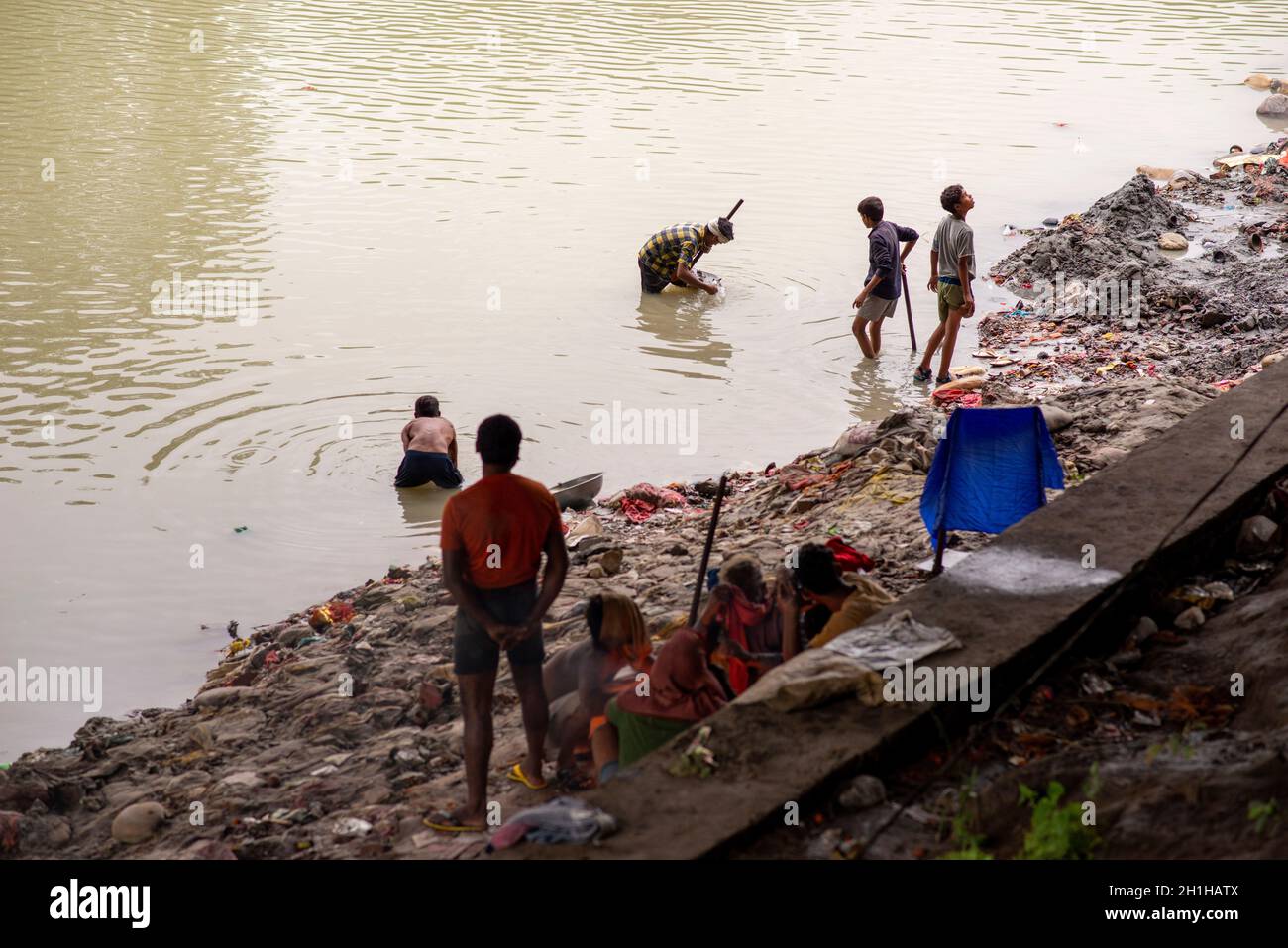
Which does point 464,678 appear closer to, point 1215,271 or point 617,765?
point 617,765

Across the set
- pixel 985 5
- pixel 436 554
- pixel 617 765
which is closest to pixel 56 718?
pixel 436 554

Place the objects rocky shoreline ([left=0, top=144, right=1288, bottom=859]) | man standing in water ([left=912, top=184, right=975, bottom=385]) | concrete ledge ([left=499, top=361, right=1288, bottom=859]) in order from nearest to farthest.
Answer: concrete ledge ([left=499, top=361, right=1288, bottom=859]) < rocky shoreline ([left=0, top=144, right=1288, bottom=859]) < man standing in water ([left=912, top=184, right=975, bottom=385])

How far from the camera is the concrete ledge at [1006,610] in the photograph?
13.0 ft

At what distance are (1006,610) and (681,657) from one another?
138 centimetres

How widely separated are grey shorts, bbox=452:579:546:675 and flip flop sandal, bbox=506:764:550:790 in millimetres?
568

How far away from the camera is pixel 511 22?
28.2 m

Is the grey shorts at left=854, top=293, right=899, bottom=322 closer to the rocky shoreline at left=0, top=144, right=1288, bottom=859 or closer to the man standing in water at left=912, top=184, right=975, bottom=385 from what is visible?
the man standing in water at left=912, top=184, right=975, bottom=385

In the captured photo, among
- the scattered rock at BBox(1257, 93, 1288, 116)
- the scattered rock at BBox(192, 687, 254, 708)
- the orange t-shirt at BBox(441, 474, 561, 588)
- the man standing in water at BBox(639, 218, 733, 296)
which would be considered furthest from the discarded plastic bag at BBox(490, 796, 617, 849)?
the scattered rock at BBox(1257, 93, 1288, 116)

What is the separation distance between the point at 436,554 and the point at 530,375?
339 cm

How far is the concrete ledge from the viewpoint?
13.0ft

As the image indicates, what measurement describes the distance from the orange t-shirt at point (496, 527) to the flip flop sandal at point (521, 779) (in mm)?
913
